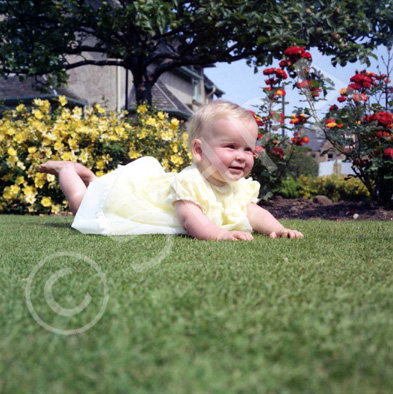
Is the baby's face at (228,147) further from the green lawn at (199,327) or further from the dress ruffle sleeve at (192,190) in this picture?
the green lawn at (199,327)

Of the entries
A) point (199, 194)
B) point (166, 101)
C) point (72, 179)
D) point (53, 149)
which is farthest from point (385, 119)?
point (166, 101)

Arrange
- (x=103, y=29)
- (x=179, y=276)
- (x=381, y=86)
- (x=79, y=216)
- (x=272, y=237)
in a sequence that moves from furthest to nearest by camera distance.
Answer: (x=103, y=29) < (x=381, y=86) < (x=79, y=216) < (x=272, y=237) < (x=179, y=276)

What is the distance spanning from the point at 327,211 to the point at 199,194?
11.0ft

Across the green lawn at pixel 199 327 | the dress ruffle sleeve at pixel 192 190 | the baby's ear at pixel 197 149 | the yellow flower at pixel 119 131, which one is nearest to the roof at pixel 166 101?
the yellow flower at pixel 119 131

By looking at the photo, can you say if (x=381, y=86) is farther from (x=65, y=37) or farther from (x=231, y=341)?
(x=65, y=37)

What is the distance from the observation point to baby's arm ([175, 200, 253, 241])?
2.42 metres

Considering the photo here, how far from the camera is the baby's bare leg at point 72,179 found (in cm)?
342

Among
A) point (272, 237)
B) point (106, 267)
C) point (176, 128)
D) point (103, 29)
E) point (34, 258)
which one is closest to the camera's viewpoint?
point (106, 267)

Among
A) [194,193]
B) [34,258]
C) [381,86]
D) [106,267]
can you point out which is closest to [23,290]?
[106,267]

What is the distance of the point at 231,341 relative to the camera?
81cm

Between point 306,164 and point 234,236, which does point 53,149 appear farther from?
point 306,164

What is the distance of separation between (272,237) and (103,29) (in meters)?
7.78

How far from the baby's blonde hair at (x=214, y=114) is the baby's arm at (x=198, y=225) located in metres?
0.46

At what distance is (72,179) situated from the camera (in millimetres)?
3508
